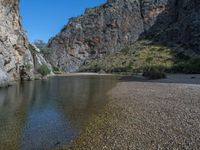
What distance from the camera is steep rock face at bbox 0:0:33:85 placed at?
133 feet

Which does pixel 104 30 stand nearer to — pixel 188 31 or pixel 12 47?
pixel 188 31

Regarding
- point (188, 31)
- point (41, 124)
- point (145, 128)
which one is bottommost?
point (41, 124)

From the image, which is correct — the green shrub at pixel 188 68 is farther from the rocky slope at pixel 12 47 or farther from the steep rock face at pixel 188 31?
the rocky slope at pixel 12 47

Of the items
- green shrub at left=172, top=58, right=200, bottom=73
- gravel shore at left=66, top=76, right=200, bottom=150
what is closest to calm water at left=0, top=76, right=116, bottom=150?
gravel shore at left=66, top=76, right=200, bottom=150

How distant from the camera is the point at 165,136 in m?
11.6

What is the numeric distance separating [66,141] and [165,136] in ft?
15.4

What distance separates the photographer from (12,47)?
47.0 meters

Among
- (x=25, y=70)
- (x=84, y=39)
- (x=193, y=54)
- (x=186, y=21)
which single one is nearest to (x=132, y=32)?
(x=84, y=39)

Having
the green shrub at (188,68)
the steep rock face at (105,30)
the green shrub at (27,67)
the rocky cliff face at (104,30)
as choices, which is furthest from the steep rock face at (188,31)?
the green shrub at (27,67)

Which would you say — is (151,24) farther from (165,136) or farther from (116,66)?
(165,136)

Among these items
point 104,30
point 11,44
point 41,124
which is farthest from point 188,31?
point 41,124

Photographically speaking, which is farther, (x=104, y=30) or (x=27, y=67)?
(x=104, y=30)

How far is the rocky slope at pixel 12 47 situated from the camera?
4111 centimetres

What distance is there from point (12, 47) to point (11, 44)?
0.82 m
